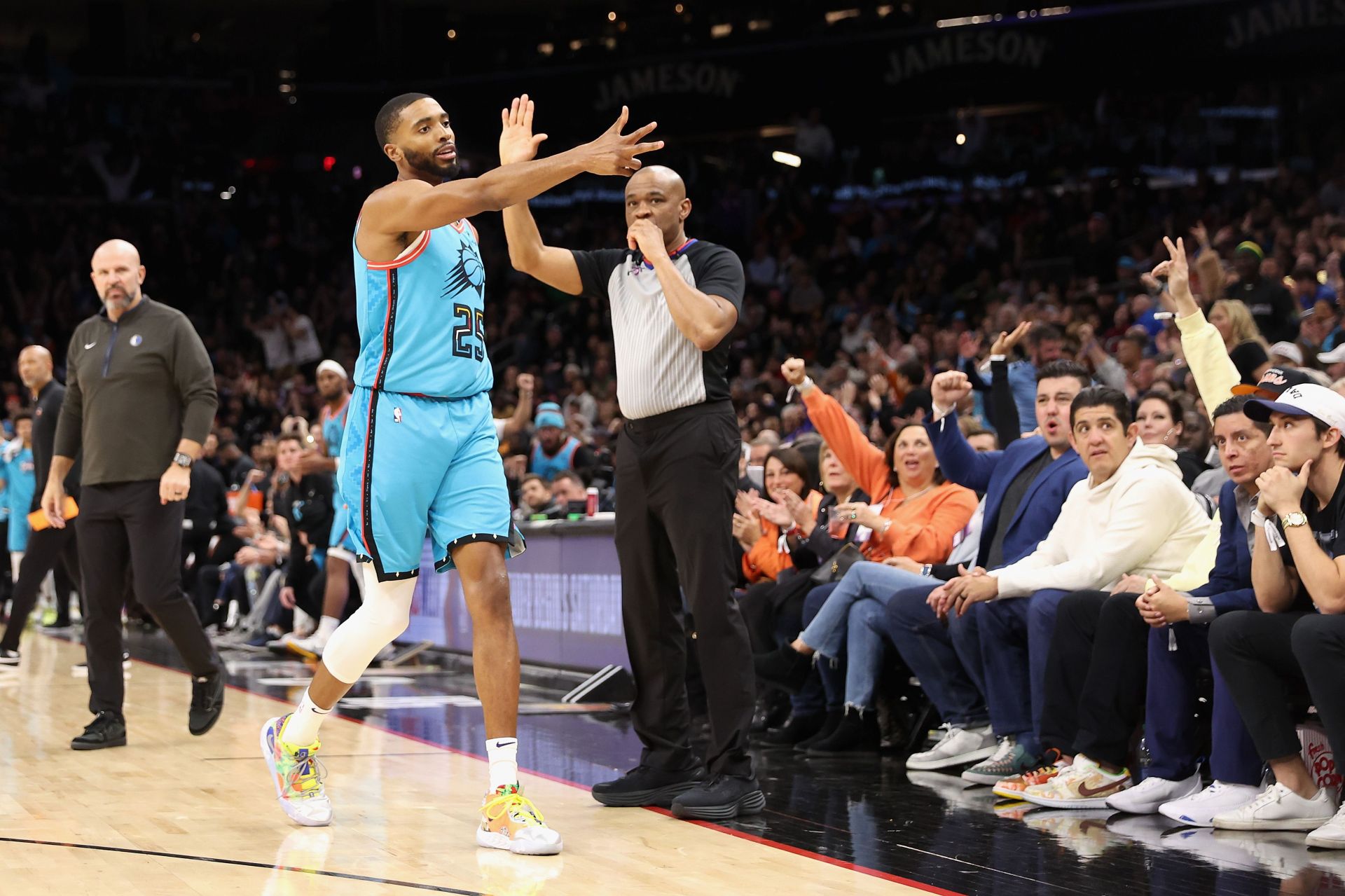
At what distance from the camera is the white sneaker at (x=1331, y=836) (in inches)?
157

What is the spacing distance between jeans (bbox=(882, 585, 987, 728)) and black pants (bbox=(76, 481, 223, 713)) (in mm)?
2832

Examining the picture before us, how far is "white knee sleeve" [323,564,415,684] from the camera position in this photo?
4277 mm

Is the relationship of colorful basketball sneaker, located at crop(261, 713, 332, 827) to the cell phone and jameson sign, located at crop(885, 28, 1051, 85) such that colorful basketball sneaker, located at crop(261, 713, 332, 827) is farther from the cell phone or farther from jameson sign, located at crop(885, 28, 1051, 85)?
jameson sign, located at crop(885, 28, 1051, 85)

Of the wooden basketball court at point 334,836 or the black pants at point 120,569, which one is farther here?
the black pants at point 120,569

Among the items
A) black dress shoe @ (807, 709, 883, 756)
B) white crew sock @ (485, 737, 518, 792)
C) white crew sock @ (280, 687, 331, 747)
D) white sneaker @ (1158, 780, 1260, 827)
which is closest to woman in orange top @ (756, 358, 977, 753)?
black dress shoe @ (807, 709, 883, 756)

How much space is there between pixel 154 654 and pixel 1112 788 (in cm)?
725

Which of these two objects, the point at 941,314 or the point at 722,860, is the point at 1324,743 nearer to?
the point at 722,860

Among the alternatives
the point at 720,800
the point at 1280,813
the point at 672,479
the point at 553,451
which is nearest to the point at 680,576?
the point at 672,479

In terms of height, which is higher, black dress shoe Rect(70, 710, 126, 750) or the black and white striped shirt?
the black and white striped shirt

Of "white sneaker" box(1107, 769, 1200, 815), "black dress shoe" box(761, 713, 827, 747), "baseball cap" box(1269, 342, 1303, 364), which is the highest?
"baseball cap" box(1269, 342, 1303, 364)

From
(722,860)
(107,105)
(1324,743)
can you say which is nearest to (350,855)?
(722,860)

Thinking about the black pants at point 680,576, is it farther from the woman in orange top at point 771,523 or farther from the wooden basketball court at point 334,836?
the woman in orange top at point 771,523

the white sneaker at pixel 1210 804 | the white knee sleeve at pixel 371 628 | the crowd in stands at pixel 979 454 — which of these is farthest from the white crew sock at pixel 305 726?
the white sneaker at pixel 1210 804

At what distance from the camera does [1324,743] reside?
14.5 feet
